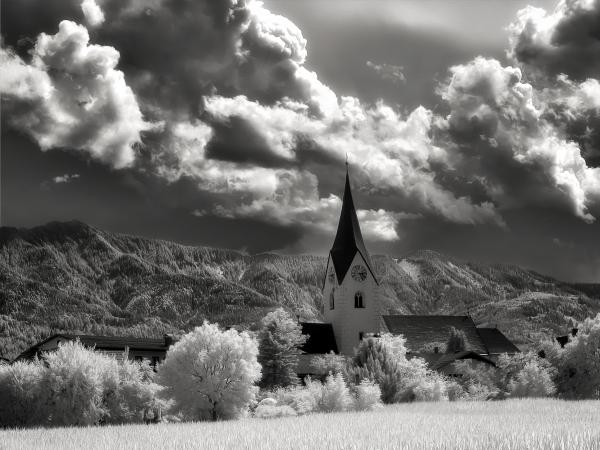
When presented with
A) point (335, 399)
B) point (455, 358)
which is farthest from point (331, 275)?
point (335, 399)

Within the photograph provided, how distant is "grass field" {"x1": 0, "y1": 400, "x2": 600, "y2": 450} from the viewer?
3148cm

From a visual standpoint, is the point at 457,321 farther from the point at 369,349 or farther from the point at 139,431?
the point at 139,431

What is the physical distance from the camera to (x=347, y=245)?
115 metres

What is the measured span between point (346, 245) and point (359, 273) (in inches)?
183

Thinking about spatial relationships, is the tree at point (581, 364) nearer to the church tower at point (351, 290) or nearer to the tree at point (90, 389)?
the church tower at point (351, 290)

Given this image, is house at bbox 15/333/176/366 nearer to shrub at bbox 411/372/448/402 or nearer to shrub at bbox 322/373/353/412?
shrub at bbox 411/372/448/402

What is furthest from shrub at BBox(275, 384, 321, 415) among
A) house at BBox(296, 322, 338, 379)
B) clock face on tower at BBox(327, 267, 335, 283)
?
clock face on tower at BBox(327, 267, 335, 283)

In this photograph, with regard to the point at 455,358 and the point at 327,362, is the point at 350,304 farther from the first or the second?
the point at 455,358

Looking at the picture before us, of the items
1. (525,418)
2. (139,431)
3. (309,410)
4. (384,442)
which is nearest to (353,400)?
(309,410)

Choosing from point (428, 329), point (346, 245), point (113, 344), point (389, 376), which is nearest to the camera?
point (389, 376)

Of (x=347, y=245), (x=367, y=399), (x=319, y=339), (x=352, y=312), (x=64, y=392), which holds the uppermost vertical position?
(x=347, y=245)

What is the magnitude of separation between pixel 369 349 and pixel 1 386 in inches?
1478

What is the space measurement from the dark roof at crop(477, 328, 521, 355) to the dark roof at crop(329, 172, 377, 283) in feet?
92.6

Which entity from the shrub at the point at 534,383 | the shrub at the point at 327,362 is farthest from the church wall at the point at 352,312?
the shrub at the point at 534,383
